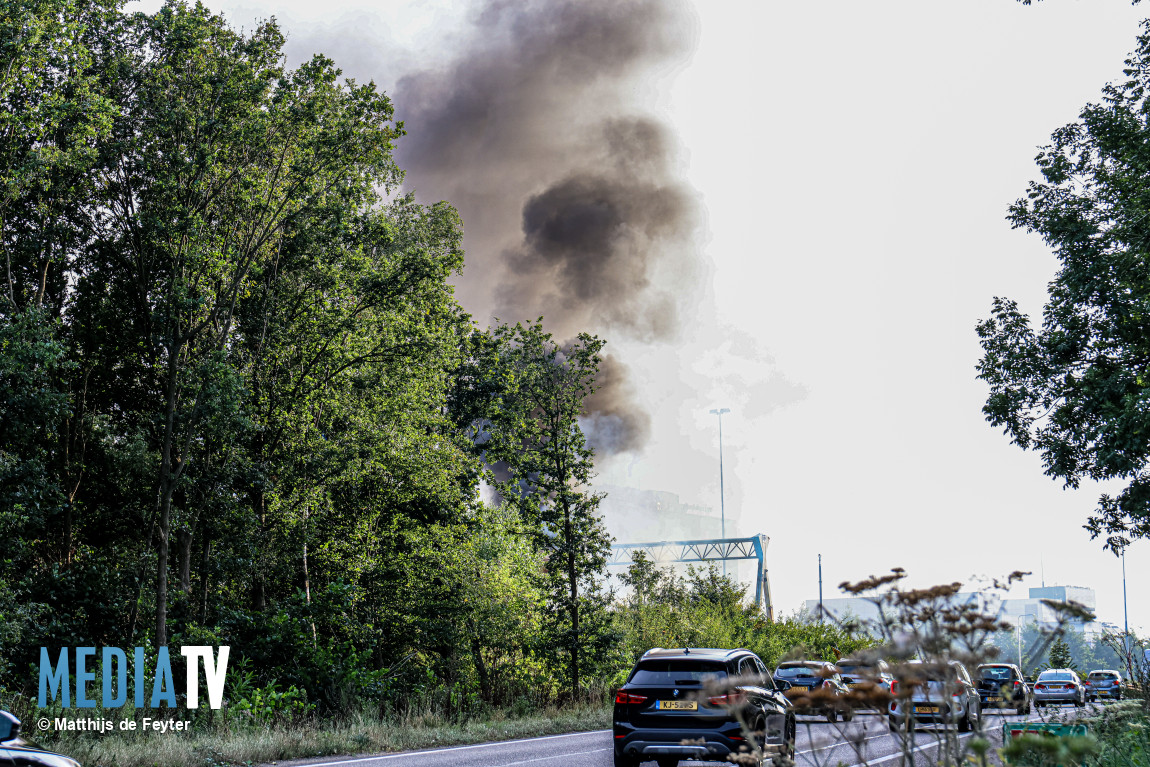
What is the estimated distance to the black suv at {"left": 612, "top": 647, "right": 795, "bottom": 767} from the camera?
9.98 m

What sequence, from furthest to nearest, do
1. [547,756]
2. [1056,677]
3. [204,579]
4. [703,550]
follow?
[703,550] < [1056,677] < [204,579] < [547,756]

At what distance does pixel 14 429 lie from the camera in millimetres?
17906

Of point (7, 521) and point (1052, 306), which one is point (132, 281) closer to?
point (7, 521)

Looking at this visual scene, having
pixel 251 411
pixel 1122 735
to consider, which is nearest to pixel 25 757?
pixel 1122 735

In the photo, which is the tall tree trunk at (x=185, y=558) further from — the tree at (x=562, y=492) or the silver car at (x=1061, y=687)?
the silver car at (x=1061, y=687)

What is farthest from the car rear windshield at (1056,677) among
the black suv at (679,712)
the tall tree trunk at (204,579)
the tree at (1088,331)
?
the tall tree trunk at (204,579)

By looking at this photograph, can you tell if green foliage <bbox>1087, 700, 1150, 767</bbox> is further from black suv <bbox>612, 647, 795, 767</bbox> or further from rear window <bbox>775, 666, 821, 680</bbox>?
rear window <bbox>775, 666, 821, 680</bbox>

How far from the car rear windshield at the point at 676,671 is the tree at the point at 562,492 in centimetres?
1464

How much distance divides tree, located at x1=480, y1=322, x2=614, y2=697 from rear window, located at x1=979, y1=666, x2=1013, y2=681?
11263 millimetres

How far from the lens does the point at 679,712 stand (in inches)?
403

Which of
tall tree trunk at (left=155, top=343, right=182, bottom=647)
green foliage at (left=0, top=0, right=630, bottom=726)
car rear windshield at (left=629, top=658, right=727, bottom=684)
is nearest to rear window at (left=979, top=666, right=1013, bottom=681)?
green foliage at (left=0, top=0, right=630, bottom=726)

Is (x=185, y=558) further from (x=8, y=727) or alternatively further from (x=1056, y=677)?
(x=1056, y=677)

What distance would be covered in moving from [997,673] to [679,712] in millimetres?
19602

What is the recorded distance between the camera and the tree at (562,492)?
25328mm
